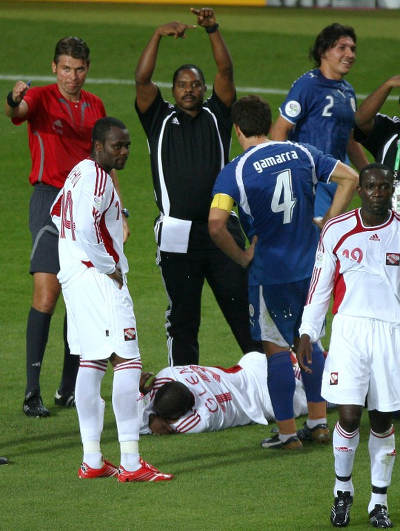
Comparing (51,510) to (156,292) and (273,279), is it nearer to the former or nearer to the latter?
(273,279)

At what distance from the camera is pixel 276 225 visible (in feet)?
22.6

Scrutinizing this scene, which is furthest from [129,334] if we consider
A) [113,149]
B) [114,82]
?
[114,82]

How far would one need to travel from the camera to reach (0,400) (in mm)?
8141

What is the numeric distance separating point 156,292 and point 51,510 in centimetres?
591

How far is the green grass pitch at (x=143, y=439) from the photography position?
18.9 feet

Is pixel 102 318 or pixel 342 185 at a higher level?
pixel 342 185

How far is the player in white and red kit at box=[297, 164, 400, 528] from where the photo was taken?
5520mm

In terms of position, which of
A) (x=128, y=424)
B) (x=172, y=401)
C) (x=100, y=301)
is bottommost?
(x=172, y=401)

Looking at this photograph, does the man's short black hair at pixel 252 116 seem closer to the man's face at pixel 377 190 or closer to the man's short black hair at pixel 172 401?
the man's face at pixel 377 190

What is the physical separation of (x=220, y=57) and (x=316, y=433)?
8.10 ft

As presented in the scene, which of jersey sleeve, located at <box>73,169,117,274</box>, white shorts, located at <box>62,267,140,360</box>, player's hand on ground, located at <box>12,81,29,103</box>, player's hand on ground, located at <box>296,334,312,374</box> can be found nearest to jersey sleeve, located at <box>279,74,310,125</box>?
player's hand on ground, located at <box>12,81,29,103</box>

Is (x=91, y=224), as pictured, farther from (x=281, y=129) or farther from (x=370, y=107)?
(x=281, y=129)

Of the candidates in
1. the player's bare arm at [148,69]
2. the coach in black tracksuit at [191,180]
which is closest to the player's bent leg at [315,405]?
the coach in black tracksuit at [191,180]

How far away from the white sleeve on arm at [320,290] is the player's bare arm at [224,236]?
1.10 metres
